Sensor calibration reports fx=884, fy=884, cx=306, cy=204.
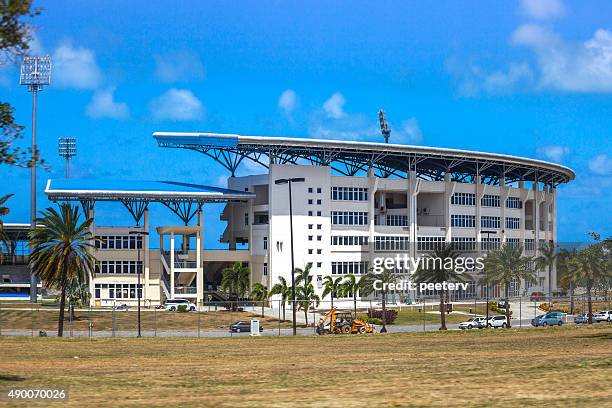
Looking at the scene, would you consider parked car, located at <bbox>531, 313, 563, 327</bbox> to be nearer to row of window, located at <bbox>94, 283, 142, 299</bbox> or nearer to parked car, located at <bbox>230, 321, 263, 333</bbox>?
parked car, located at <bbox>230, 321, 263, 333</bbox>

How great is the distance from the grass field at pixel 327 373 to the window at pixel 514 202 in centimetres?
8853

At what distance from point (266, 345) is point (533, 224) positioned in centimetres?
10093

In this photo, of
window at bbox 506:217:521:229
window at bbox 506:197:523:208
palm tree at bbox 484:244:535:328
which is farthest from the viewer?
window at bbox 506:197:523:208

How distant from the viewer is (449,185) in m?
123

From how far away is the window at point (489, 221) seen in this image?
128 metres

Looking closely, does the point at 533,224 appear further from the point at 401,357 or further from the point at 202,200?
the point at 401,357

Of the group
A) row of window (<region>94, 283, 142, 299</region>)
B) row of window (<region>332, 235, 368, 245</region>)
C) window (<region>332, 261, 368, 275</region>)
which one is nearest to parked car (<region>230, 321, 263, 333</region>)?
row of window (<region>94, 283, 142, 299</region>)

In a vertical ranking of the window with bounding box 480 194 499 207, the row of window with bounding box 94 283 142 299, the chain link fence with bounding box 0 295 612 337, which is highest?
the window with bounding box 480 194 499 207

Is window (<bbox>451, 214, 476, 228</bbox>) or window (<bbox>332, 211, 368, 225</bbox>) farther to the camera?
window (<bbox>451, 214, 476, 228</bbox>)

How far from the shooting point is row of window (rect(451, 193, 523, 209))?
125 m

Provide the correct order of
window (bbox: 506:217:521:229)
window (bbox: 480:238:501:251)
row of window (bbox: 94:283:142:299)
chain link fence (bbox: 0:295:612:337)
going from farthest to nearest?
1. window (bbox: 506:217:521:229)
2. window (bbox: 480:238:501:251)
3. row of window (bbox: 94:283:142:299)
4. chain link fence (bbox: 0:295:612:337)

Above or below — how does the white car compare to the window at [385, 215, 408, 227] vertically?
below

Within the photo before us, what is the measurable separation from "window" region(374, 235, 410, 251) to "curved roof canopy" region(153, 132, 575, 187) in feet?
31.0

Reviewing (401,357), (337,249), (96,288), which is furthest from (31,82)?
(401,357)
